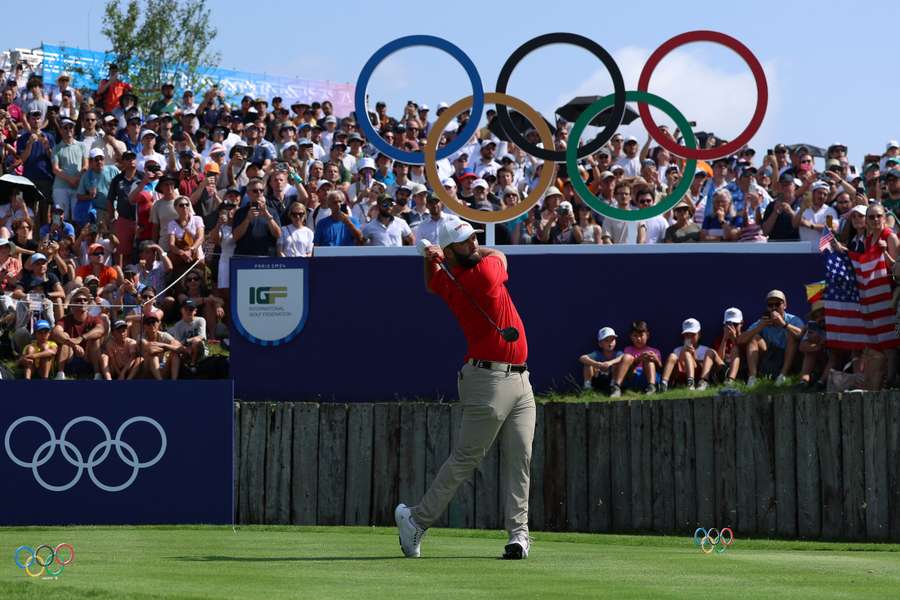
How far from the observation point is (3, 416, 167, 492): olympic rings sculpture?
13969 millimetres

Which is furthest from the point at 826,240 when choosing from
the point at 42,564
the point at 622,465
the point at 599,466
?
the point at 42,564

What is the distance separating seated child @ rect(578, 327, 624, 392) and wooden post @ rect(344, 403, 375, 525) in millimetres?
2545

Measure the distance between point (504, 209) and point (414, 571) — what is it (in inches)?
339

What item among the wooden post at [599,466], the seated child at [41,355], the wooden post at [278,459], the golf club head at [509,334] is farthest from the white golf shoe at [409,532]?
the seated child at [41,355]

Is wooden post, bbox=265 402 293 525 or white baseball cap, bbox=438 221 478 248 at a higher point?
white baseball cap, bbox=438 221 478 248

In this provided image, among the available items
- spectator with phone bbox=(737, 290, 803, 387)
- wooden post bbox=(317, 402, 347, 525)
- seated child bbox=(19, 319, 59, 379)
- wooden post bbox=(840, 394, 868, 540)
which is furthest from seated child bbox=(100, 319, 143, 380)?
wooden post bbox=(840, 394, 868, 540)

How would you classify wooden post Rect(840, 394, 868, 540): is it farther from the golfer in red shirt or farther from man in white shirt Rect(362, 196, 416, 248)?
man in white shirt Rect(362, 196, 416, 248)

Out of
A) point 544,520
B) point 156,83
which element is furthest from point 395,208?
point 156,83

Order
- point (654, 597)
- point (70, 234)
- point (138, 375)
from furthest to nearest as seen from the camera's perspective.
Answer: point (70, 234) → point (138, 375) → point (654, 597)

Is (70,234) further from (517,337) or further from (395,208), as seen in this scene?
(517,337)

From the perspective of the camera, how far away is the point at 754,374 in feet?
50.5

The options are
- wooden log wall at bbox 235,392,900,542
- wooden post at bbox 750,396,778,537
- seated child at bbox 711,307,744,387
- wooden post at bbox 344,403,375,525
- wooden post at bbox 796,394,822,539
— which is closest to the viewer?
wooden log wall at bbox 235,392,900,542

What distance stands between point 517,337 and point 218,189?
1206 cm

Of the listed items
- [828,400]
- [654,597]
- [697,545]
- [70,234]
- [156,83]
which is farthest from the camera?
[156,83]
